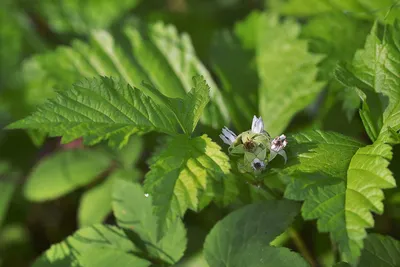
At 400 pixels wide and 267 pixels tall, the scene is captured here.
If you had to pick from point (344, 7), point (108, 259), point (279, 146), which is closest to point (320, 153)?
point (279, 146)

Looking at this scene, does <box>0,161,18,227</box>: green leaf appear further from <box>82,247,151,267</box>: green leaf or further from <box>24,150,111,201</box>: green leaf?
<box>82,247,151,267</box>: green leaf

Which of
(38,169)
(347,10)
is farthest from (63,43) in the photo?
(347,10)

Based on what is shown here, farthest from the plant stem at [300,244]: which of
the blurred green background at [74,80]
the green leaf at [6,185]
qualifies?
the green leaf at [6,185]

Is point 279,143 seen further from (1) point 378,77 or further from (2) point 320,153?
(1) point 378,77

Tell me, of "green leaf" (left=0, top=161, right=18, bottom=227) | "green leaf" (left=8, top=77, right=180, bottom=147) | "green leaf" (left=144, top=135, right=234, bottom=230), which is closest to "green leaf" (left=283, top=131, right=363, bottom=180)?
"green leaf" (left=144, top=135, right=234, bottom=230)

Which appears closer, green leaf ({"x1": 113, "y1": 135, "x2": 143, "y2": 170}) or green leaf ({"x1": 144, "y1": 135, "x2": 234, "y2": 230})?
green leaf ({"x1": 144, "y1": 135, "x2": 234, "y2": 230})

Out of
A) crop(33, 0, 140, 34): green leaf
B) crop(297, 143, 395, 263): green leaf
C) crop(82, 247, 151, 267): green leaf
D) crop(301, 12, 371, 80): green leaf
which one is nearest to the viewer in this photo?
crop(297, 143, 395, 263): green leaf
